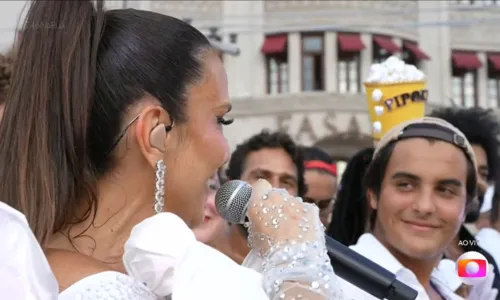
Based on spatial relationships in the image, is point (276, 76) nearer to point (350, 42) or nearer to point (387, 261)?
point (350, 42)

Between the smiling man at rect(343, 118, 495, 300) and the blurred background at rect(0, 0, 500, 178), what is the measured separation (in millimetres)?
16655

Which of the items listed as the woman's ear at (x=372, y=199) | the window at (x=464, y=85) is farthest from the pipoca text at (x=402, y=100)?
the window at (x=464, y=85)

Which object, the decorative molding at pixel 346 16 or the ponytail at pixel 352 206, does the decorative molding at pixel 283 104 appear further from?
the ponytail at pixel 352 206

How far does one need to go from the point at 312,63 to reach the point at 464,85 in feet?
12.0

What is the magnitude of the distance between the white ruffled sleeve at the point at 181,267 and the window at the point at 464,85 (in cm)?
2018

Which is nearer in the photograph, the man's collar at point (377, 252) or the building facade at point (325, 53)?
the man's collar at point (377, 252)

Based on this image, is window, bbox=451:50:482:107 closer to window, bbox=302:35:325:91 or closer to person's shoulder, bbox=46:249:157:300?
window, bbox=302:35:325:91

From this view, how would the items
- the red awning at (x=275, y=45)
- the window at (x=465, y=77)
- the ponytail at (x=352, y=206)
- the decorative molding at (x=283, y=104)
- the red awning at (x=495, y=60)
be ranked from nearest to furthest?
the ponytail at (x=352, y=206)
the red awning at (x=275, y=45)
the decorative molding at (x=283, y=104)
the window at (x=465, y=77)
the red awning at (x=495, y=60)

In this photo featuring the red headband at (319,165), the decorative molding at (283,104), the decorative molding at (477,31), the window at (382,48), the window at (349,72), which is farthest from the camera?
the decorative molding at (477,31)

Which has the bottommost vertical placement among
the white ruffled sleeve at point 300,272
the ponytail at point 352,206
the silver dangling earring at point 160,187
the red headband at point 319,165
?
the red headband at point 319,165

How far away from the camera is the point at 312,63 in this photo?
2025cm

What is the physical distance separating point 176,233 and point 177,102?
0.26 meters

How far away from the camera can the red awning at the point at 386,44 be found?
19969 millimetres

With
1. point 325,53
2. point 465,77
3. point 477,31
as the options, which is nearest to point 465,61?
point 465,77
